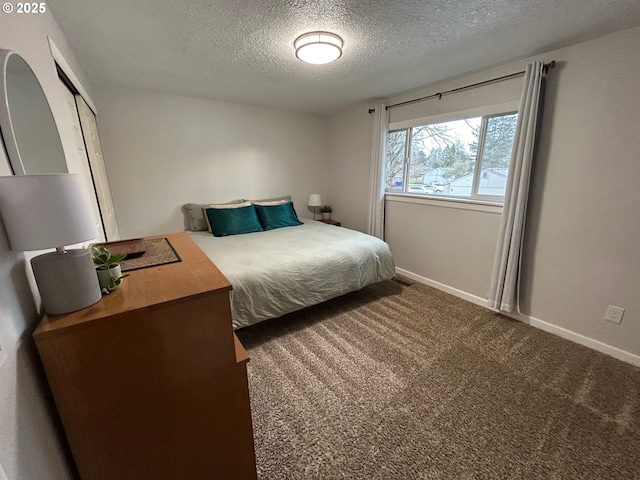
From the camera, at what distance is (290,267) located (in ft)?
7.05

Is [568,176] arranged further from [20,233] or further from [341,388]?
[20,233]

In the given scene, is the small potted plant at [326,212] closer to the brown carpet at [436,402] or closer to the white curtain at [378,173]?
the white curtain at [378,173]

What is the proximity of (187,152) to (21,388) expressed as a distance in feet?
10.3

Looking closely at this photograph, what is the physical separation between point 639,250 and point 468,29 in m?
1.84

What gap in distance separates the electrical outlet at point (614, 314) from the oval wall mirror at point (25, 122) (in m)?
3.26

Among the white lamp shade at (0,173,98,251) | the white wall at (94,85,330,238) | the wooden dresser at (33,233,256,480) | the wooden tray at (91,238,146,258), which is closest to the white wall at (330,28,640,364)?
the white wall at (94,85,330,238)

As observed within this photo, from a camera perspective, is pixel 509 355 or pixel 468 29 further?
pixel 509 355

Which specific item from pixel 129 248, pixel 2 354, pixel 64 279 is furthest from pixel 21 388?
pixel 129 248

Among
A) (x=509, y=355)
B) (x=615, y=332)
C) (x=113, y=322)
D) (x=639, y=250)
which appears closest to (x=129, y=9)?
(x=113, y=322)

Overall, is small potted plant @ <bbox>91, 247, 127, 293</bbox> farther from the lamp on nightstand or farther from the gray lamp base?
the lamp on nightstand

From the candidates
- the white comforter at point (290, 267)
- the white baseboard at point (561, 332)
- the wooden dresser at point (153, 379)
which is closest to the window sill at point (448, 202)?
the white comforter at point (290, 267)

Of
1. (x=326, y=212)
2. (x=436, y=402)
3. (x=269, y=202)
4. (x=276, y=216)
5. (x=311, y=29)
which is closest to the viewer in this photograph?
(x=436, y=402)

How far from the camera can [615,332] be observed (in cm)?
191

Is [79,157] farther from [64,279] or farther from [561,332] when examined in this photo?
[561,332]
